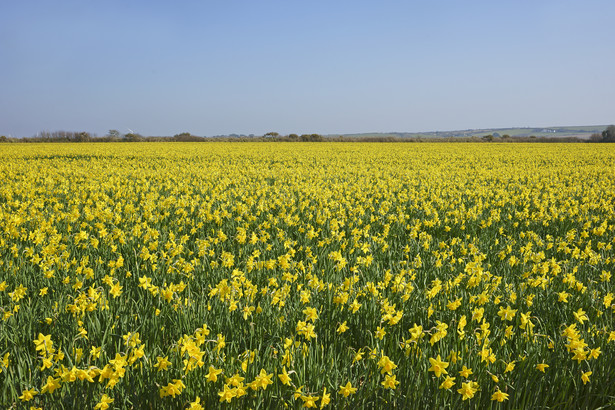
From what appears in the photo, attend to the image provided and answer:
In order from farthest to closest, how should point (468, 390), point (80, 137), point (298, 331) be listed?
point (80, 137)
point (298, 331)
point (468, 390)

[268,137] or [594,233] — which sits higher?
[268,137]

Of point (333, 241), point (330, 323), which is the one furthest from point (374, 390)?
point (333, 241)

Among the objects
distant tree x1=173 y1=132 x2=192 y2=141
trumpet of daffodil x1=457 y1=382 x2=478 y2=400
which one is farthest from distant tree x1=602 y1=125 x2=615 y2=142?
trumpet of daffodil x1=457 y1=382 x2=478 y2=400

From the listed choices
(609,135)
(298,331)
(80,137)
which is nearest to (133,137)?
(80,137)

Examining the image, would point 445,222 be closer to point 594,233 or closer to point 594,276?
point 594,233

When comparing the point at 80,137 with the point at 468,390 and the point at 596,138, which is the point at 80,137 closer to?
the point at 468,390

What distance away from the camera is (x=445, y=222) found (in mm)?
7727

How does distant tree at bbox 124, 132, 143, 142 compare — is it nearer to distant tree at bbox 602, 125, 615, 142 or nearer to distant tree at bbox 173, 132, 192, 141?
distant tree at bbox 173, 132, 192, 141

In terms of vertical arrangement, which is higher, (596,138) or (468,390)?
(596,138)

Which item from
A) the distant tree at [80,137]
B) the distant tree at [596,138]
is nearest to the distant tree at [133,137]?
the distant tree at [80,137]

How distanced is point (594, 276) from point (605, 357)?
→ 259 centimetres

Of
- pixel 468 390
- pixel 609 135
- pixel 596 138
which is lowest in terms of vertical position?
pixel 468 390

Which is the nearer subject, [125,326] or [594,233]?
[125,326]

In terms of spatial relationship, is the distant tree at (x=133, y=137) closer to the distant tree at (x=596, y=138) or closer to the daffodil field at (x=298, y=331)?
the daffodil field at (x=298, y=331)
